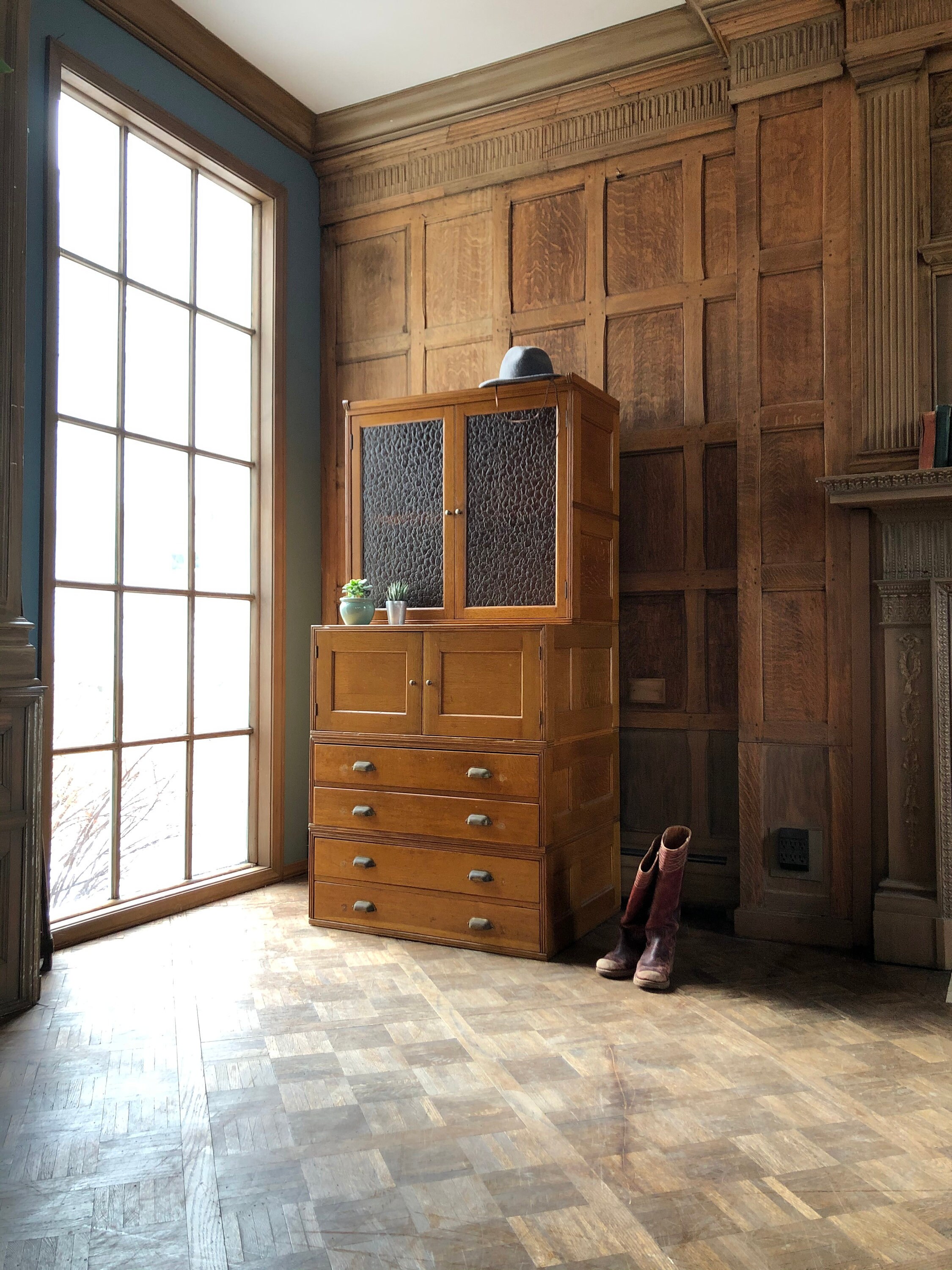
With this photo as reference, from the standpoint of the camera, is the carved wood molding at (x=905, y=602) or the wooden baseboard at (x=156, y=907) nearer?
the carved wood molding at (x=905, y=602)

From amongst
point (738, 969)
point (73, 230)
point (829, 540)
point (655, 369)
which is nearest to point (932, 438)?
point (829, 540)

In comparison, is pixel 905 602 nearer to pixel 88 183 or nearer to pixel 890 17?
pixel 890 17

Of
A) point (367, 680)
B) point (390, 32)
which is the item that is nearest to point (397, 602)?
point (367, 680)

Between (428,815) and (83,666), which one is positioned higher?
(83,666)

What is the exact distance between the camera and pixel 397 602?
3588mm

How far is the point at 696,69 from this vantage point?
12.3 ft

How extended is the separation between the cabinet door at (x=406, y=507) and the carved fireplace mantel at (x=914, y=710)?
1418 millimetres

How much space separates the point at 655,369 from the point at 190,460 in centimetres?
202

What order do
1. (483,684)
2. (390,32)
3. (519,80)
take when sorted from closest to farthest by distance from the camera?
(483,684) < (390,32) < (519,80)

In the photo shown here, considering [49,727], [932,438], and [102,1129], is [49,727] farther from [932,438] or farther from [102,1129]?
[932,438]

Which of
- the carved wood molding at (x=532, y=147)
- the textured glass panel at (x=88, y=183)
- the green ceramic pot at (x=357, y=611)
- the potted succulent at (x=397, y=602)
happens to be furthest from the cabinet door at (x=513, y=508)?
the textured glass panel at (x=88, y=183)

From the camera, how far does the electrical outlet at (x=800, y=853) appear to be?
11.2 ft

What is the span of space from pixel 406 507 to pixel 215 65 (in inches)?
81.1

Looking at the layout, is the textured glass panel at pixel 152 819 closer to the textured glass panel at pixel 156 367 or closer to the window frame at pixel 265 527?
the window frame at pixel 265 527
